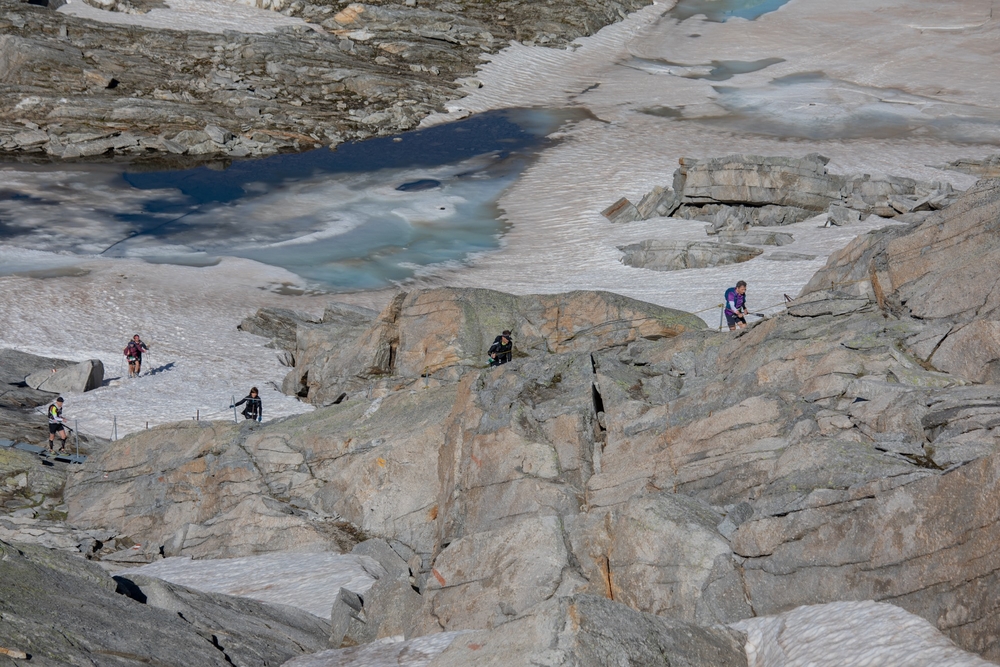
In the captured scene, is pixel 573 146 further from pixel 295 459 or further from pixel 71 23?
pixel 295 459

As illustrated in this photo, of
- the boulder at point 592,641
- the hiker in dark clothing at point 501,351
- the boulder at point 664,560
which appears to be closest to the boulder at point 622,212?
the hiker in dark clothing at point 501,351

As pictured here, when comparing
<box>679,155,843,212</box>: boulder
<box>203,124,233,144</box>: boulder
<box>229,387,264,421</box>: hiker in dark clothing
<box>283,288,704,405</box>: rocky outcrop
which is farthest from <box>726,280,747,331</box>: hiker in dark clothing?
<box>203,124,233,144</box>: boulder

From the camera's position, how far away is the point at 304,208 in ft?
182

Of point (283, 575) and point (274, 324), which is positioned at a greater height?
point (283, 575)

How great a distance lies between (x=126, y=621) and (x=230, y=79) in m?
59.2

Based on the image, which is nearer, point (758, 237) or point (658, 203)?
point (758, 237)

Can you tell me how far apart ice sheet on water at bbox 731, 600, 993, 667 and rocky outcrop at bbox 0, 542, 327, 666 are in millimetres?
7500

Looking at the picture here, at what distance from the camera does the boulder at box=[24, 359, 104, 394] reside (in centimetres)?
3497

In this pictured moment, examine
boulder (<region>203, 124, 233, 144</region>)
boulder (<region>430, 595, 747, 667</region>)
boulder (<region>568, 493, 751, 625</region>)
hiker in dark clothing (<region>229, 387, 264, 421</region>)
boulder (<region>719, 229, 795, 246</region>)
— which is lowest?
hiker in dark clothing (<region>229, 387, 264, 421</region>)

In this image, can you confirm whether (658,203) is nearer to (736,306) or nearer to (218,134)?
(736,306)

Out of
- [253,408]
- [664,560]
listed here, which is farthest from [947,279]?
[253,408]

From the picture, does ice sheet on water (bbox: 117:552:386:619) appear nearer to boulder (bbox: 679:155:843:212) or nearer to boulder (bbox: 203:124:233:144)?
boulder (bbox: 679:155:843:212)

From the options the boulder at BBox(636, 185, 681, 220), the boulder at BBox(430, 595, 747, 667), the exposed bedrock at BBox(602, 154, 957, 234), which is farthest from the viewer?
the boulder at BBox(636, 185, 681, 220)

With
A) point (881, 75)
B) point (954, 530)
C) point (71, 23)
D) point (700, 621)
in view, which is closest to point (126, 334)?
point (700, 621)
